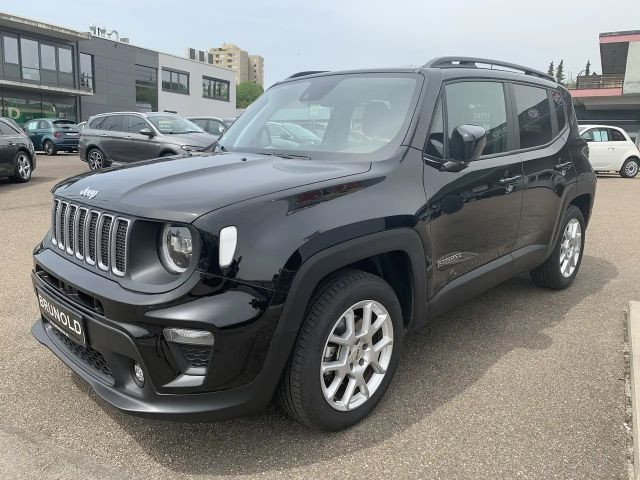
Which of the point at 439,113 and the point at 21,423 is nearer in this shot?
the point at 21,423

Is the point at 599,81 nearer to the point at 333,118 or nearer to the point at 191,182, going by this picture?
the point at 333,118

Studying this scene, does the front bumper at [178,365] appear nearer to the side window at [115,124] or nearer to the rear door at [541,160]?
the rear door at [541,160]

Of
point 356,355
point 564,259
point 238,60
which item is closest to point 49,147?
point 564,259

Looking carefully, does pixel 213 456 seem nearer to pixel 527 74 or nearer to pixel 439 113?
pixel 439 113

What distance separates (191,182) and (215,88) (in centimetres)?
5224

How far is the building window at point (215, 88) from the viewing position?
165ft

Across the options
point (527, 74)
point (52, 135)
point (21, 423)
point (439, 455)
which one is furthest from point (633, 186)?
point (52, 135)

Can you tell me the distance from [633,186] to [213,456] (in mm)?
16205

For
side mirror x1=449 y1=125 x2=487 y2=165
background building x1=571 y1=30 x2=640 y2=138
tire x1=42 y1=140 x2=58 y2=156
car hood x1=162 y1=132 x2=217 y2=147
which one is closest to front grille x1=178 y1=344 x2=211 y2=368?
side mirror x1=449 y1=125 x2=487 y2=165

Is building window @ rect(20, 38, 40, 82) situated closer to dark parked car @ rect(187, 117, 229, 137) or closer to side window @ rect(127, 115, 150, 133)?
dark parked car @ rect(187, 117, 229, 137)

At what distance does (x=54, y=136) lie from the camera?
22.4 m

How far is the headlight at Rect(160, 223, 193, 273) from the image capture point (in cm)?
223

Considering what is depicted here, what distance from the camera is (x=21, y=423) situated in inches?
106

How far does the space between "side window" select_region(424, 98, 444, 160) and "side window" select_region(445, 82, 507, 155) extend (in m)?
0.08
